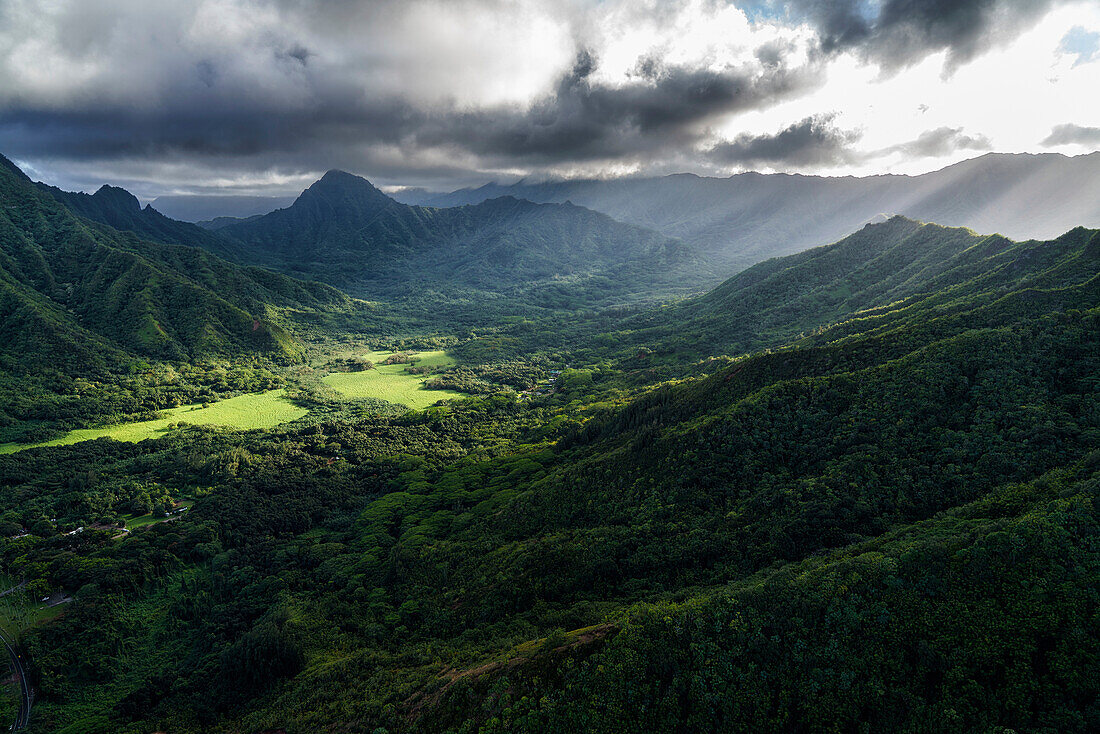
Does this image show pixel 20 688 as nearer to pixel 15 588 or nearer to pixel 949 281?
pixel 15 588

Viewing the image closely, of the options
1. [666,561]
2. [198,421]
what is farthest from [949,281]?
[198,421]

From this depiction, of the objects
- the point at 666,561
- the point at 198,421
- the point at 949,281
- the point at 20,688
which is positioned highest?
the point at 949,281

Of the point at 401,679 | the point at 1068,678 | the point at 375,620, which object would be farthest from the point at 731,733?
the point at 375,620

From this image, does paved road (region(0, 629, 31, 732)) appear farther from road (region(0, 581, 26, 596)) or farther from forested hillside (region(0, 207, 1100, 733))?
road (region(0, 581, 26, 596))

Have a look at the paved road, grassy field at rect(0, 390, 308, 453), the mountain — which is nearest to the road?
the paved road

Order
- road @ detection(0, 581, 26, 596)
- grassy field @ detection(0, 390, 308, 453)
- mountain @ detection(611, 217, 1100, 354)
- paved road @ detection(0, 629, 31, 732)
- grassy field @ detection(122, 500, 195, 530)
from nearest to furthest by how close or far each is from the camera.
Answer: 1. paved road @ detection(0, 629, 31, 732)
2. road @ detection(0, 581, 26, 596)
3. mountain @ detection(611, 217, 1100, 354)
4. grassy field @ detection(122, 500, 195, 530)
5. grassy field @ detection(0, 390, 308, 453)

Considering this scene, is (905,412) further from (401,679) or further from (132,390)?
(132,390)
